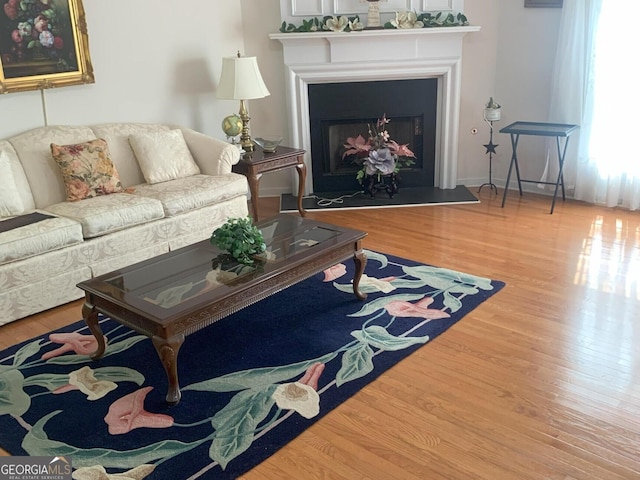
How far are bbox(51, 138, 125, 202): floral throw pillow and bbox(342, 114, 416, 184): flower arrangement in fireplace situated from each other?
212 centimetres

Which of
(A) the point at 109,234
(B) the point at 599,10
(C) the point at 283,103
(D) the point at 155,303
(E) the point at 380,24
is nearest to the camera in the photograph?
(D) the point at 155,303

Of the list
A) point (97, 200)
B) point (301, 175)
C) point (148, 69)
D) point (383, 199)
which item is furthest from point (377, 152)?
point (97, 200)

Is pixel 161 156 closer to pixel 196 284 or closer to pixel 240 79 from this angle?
pixel 240 79

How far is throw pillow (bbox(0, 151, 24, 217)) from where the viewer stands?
3.76 metres

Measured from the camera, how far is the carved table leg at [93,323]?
115 inches

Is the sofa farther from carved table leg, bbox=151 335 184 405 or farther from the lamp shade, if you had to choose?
carved table leg, bbox=151 335 184 405

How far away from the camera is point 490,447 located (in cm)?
234

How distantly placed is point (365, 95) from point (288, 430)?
3.67 m

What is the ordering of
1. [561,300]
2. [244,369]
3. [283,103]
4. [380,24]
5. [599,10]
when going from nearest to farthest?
[244,369]
[561,300]
[599,10]
[380,24]
[283,103]

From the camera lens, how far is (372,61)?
530cm

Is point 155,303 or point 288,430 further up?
point 155,303

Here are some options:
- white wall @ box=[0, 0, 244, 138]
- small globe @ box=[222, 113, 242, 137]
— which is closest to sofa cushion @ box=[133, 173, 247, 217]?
small globe @ box=[222, 113, 242, 137]

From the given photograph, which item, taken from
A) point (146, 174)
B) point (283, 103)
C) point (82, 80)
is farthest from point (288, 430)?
point (283, 103)

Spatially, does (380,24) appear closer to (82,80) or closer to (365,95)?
(365,95)
